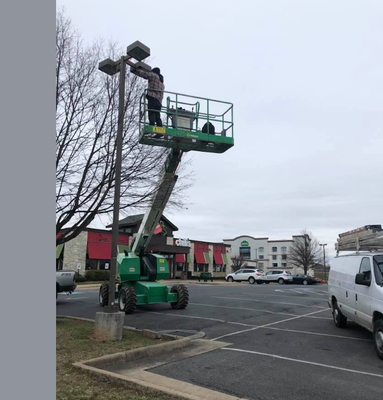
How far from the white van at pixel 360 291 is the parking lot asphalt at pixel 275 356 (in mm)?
512

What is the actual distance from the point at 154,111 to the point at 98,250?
28313 mm

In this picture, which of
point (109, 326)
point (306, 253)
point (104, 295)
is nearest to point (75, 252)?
point (104, 295)

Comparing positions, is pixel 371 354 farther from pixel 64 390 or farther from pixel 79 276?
pixel 79 276

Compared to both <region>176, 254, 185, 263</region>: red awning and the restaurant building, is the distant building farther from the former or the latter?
<region>176, 254, 185, 263</region>: red awning

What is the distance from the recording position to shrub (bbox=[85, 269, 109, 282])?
113 feet

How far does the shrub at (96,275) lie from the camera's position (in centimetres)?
3446

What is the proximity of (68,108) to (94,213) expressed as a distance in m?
2.58

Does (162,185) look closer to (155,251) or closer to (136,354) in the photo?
(136,354)

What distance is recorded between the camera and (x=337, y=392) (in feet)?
17.4

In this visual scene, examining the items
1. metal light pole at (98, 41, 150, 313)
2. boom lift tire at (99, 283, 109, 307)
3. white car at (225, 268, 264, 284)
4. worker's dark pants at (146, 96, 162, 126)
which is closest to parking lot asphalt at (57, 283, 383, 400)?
boom lift tire at (99, 283, 109, 307)

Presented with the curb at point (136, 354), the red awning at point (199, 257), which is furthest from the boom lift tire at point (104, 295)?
the red awning at point (199, 257)

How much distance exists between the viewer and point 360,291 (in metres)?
8.37

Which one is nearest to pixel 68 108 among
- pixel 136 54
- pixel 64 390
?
pixel 136 54

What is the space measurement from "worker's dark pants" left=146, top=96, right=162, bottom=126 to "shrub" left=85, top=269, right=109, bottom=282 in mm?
26797
